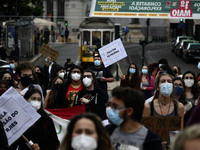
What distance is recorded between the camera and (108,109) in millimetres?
4309

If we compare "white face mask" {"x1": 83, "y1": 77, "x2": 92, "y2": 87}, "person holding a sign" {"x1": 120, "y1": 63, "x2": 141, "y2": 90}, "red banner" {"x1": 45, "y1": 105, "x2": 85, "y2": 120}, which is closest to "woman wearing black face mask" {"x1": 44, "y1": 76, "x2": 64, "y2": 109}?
"red banner" {"x1": 45, "y1": 105, "x2": 85, "y2": 120}

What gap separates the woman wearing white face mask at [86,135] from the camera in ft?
10.8

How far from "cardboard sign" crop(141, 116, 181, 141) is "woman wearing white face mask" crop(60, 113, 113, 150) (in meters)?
1.71

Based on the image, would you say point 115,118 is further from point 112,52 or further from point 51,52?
point 51,52

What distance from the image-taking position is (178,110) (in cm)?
548

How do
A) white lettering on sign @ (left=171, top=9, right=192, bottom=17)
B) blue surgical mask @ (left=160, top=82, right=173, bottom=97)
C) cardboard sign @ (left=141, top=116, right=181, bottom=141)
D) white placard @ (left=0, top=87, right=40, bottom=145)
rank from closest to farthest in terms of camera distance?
cardboard sign @ (left=141, top=116, right=181, bottom=141)
white placard @ (left=0, top=87, right=40, bottom=145)
blue surgical mask @ (left=160, top=82, right=173, bottom=97)
white lettering on sign @ (left=171, top=9, right=192, bottom=17)

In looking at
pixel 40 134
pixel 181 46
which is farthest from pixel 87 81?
pixel 181 46

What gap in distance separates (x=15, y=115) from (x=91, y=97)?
1967 mm

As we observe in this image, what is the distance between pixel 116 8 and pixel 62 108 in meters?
18.1

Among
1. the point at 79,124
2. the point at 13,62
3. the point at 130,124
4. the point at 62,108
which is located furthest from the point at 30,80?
the point at 13,62

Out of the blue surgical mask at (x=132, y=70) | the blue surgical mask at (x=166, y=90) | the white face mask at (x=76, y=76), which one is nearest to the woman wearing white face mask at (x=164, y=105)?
the blue surgical mask at (x=166, y=90)

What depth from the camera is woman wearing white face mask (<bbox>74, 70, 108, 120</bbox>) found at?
7125 mm

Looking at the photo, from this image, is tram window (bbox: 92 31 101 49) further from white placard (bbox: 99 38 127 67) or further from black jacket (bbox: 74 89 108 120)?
black jacket (bbox: 74 89 108 120)

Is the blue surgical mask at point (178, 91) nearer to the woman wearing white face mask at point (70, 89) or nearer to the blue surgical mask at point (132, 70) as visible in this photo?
the woman wearing white face mask at point (70, 89)
